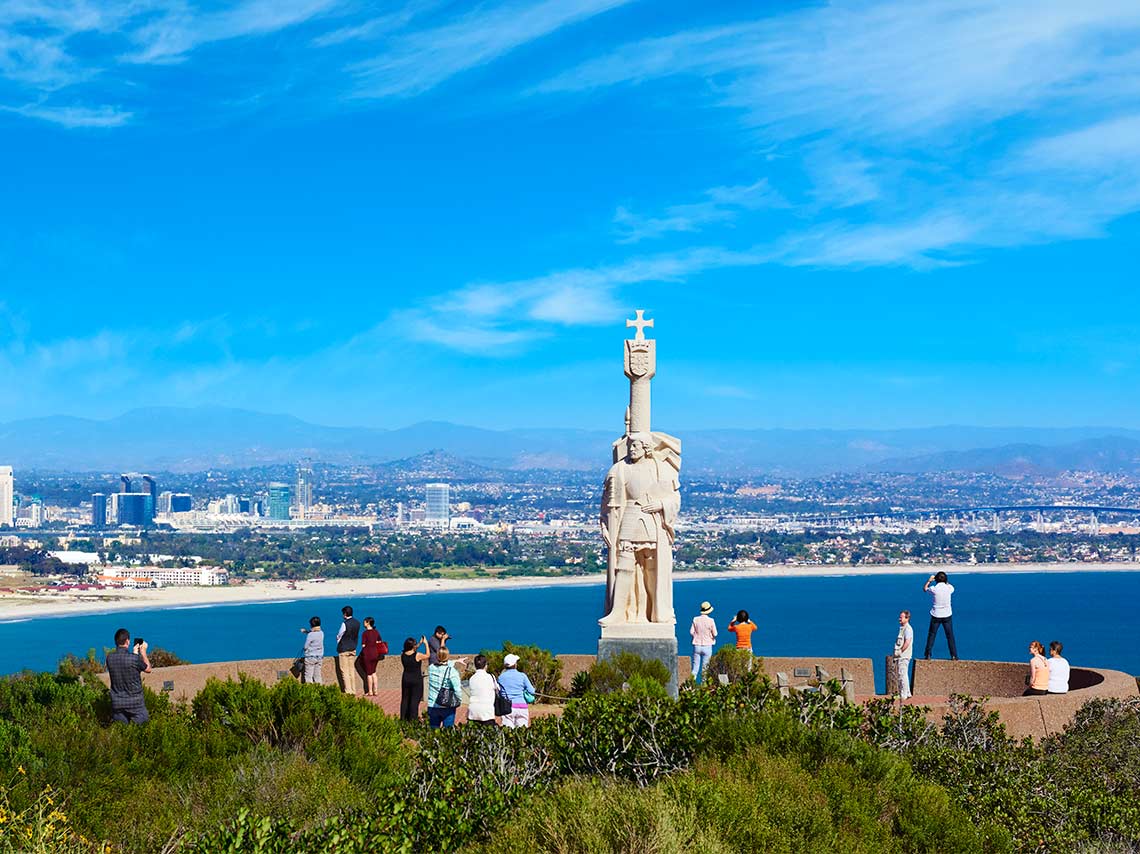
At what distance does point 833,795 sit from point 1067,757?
3.88m

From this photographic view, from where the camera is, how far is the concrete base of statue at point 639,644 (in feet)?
44.5

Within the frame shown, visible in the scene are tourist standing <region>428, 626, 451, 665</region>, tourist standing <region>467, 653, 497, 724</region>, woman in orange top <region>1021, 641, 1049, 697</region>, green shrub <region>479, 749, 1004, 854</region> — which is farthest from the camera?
woman in orange top <region>1021, 641, 1049, 697</region>

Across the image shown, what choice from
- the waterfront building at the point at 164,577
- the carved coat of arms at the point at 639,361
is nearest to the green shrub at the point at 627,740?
the carved coat of arms at the point at 639,361

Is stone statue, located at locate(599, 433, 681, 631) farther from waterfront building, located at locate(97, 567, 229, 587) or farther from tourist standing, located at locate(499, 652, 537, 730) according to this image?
waterfront building, located at locate(97, 567, 229, 587)

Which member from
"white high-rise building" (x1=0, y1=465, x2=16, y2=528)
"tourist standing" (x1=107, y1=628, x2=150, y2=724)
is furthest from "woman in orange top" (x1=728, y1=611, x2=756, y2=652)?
"white high-rise building" (x1=0, y1=465, x2=16, y2=528)

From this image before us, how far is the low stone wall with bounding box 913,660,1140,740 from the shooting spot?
10781 mm

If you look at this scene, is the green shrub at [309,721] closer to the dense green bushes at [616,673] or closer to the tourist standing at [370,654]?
the dense green bushes at [616,673]

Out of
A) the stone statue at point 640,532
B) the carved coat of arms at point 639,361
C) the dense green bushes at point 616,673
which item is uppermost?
the carved coat of arms at point 639,361

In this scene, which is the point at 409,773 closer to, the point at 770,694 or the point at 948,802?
the point at 770,694

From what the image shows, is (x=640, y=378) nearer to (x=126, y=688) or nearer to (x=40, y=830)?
(x=126, y=688)

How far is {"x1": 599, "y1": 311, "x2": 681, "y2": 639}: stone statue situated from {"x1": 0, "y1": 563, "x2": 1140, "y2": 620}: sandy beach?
232 ft

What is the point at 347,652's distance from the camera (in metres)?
13.5

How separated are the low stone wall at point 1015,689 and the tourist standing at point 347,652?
553cm

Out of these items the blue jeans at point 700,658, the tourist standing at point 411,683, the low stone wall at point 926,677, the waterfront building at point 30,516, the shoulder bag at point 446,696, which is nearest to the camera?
the shoulder bag at point 446,696
